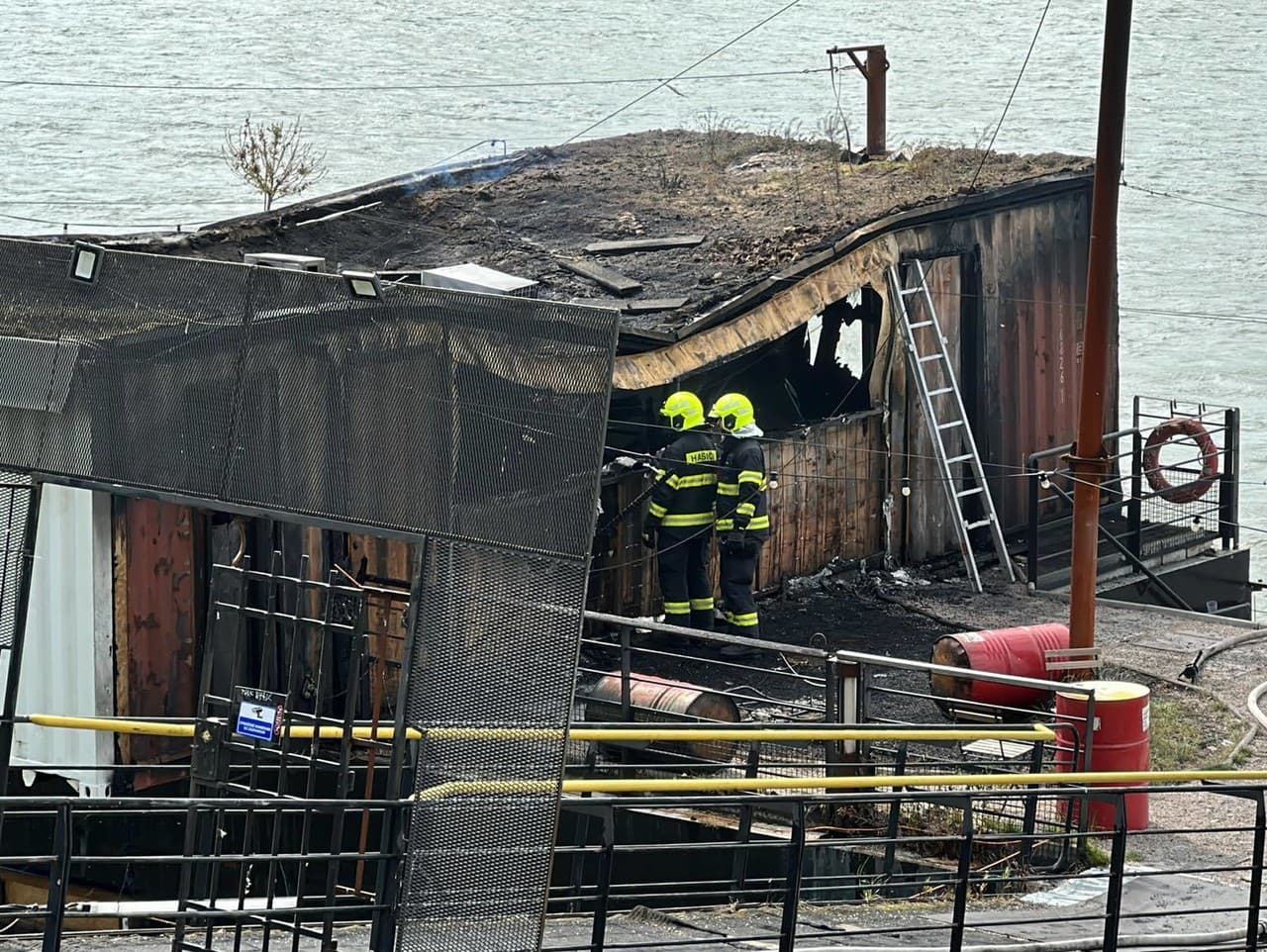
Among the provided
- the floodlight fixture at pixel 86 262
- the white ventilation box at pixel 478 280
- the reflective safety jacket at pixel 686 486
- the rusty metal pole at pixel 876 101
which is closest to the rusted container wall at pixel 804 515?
the reflective safety jacket at pixel 686 486

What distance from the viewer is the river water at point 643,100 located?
4278 centimetres

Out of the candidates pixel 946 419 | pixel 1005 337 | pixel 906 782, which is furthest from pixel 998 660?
pixel 1005 337

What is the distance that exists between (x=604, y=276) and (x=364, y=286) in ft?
36.4

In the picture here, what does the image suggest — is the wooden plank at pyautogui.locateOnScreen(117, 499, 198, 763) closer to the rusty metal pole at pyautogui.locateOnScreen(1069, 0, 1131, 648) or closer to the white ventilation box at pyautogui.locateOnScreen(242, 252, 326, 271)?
the white ventilation box at pyautogui.locateOnScreen(242, 252, 326, 271)

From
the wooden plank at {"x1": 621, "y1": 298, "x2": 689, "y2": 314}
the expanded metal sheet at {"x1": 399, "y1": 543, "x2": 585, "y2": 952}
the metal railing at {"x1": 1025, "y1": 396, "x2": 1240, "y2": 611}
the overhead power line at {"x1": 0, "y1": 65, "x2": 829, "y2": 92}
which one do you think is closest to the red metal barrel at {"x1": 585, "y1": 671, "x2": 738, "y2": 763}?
the wooden plank at {"x1": 621, "y1": 298, "x2": 689, "y2": 314}

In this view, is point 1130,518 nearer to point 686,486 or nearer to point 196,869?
point 686,486

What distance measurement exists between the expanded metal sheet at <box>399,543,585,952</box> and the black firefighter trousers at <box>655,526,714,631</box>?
828 centimetres

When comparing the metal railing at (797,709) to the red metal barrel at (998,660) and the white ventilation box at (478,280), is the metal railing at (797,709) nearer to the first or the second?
the red metal barrel at (998,660)

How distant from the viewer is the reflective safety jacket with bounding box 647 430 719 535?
15.1m

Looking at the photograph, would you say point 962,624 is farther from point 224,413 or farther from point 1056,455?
point 224,413

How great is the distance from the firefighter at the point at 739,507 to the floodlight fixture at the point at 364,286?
8084 mm

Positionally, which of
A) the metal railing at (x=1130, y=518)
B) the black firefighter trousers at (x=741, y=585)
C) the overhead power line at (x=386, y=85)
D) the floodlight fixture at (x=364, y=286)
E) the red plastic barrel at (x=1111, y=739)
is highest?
the overhead power line at (x=386, y=85)

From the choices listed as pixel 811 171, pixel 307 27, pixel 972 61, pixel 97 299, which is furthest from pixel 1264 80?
pixel 97 299

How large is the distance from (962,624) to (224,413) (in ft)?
34.3
